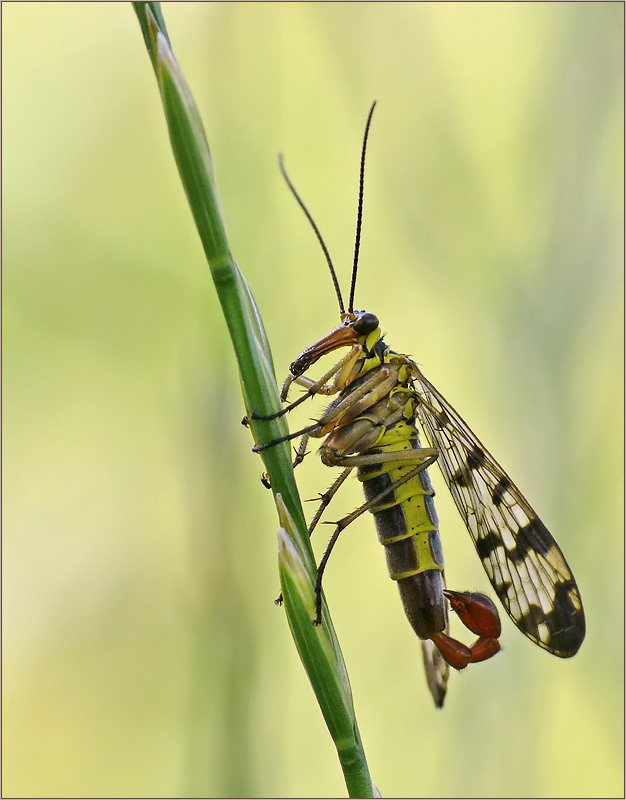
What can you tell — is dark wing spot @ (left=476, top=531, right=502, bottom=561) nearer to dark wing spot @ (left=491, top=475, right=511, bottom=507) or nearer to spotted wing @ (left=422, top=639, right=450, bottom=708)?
dark wing spot @ (left=491, top=475, right=511, bottom=507)

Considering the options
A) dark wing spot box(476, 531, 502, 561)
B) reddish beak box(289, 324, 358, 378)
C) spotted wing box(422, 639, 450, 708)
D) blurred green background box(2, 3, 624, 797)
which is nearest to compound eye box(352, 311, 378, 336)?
reddish beak box(289, 324, 358, 378)

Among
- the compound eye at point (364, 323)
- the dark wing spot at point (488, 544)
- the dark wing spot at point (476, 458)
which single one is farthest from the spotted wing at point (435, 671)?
the compound eye at point (364, 323)

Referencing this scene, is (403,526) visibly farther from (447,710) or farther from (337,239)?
(337,239)

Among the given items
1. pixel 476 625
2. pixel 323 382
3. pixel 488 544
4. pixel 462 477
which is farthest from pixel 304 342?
pixel 476 625

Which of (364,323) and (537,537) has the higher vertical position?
(364,323)

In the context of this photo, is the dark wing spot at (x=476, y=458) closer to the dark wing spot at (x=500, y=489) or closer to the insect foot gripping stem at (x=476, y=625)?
the dark wing spot at (x=500, y=489)

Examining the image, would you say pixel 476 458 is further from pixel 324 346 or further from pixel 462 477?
pixel 324 346
